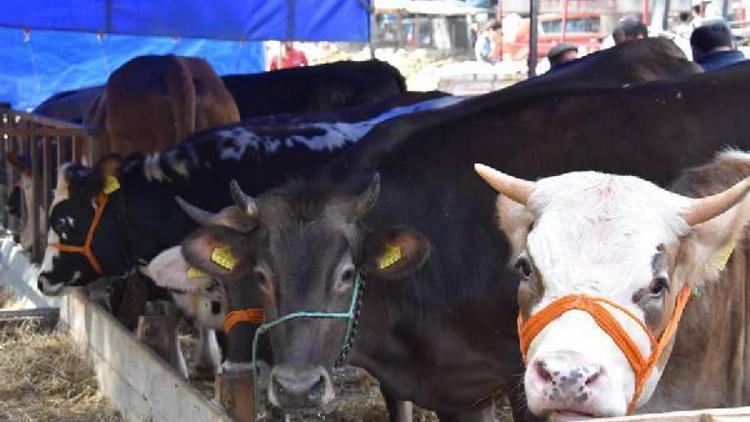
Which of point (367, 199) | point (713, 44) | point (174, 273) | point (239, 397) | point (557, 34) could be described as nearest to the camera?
point (367, 199)

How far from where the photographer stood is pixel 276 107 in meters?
9.98

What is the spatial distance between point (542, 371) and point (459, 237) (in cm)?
199

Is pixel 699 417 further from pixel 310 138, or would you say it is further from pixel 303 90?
pixel 303 90

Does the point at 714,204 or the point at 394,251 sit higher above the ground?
the point at 714,204

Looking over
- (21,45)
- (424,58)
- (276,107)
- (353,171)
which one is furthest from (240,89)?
(424,58)

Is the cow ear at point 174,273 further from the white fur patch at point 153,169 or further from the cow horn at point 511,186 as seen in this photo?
the cow horn at point 511,186

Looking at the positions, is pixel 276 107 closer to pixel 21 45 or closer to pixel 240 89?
pixel 240 89

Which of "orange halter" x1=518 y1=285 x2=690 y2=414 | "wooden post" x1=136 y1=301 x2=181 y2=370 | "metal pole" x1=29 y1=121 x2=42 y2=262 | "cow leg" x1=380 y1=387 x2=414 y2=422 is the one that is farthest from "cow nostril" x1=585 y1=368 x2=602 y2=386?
"metal pole" x1=29 y1=121 x2=42 y2=262

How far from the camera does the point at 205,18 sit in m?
10.4

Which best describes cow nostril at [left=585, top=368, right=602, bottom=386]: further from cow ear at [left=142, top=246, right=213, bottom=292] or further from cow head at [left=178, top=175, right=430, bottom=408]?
cow ear at [left=142, top=246, right=213, bottom=292]

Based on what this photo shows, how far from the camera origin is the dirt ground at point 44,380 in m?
6.21

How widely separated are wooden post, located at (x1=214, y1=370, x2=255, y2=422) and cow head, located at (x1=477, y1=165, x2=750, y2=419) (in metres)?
1.62

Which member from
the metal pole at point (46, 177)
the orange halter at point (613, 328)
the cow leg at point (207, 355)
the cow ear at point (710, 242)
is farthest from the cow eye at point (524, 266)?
the metal pole at point (46, 177)

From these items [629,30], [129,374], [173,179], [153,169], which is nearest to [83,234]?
[153,169]
